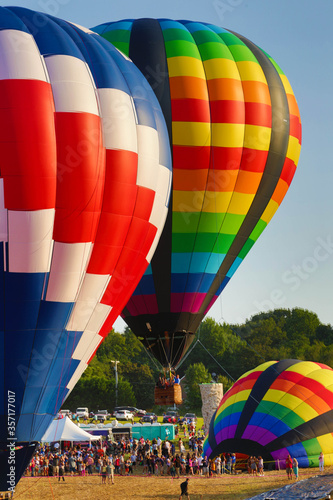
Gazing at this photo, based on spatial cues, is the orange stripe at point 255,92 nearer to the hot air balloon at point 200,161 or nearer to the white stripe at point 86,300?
the hot air balloon at point 200,161

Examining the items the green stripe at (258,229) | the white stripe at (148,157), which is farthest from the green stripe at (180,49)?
the white stripe at (148,157)

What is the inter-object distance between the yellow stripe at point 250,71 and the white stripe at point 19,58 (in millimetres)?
7605

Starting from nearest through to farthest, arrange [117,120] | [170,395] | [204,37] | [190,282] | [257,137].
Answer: [117,120] < [170,395] < [190,282] < [257,137] < [204,37]

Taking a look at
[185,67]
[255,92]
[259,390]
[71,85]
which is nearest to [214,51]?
[185,67]

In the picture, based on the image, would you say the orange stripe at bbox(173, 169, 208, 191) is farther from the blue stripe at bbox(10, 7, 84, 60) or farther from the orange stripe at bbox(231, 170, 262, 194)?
the blue stripe at bbox(10, 7, 84, 60)

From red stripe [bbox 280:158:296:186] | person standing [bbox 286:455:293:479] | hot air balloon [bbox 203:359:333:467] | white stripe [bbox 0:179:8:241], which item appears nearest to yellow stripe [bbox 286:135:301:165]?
red stripe [bbox 280:158:296:186]

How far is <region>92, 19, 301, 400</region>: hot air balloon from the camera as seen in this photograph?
17062mm

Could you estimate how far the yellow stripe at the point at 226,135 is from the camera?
1716 centimetres

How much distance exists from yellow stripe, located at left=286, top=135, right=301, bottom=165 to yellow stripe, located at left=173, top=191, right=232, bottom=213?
2601mm

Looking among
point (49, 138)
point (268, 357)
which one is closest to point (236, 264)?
point (49, 138)

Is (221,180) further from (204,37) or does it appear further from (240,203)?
(204,37)

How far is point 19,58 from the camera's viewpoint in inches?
442

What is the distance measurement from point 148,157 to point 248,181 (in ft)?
18.1

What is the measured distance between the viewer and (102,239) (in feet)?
38.9
